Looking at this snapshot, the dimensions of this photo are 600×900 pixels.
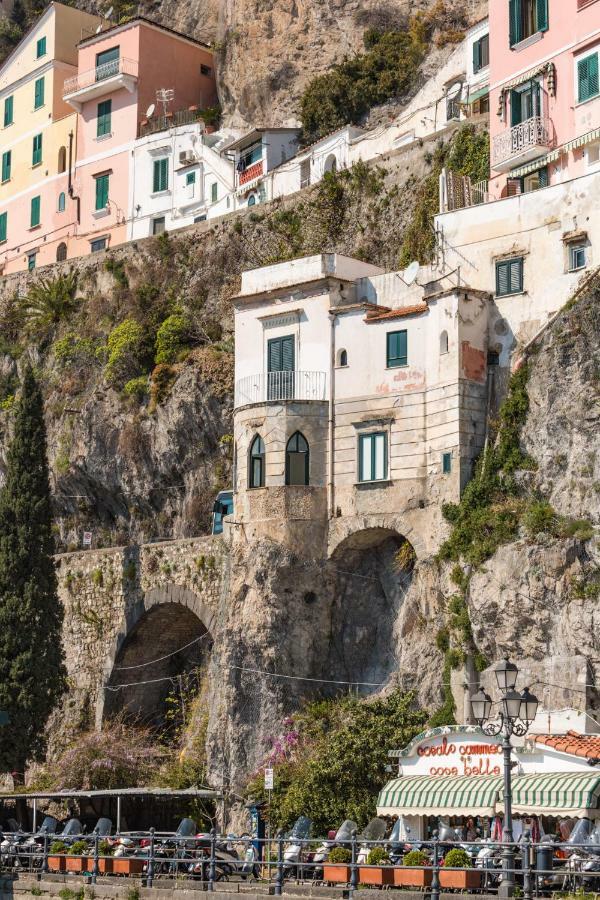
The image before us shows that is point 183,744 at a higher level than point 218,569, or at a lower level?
lower

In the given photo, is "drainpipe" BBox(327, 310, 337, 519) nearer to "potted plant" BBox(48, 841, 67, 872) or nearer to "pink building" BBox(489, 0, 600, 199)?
"pink building" BBox(489, 0, 600, 199)

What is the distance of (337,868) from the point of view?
93.8ft

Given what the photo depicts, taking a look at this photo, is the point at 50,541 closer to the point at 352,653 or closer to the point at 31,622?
the point at 31,622

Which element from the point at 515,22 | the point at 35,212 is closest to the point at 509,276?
the point at 515,22

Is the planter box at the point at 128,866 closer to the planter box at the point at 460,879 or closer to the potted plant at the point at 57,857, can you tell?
the potted plant at the point at 57,857

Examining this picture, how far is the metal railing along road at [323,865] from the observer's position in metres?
25.4

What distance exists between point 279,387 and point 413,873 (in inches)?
831

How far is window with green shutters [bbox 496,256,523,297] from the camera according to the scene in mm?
42625

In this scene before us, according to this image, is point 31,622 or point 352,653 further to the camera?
point 31,622

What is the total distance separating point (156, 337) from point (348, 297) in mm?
11498

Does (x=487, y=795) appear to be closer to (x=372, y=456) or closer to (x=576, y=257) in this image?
(x=372, y=456)

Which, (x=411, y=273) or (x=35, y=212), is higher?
(x=35, y=212)

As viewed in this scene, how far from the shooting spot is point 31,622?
4716cm

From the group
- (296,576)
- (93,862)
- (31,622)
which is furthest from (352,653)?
(93,862)
